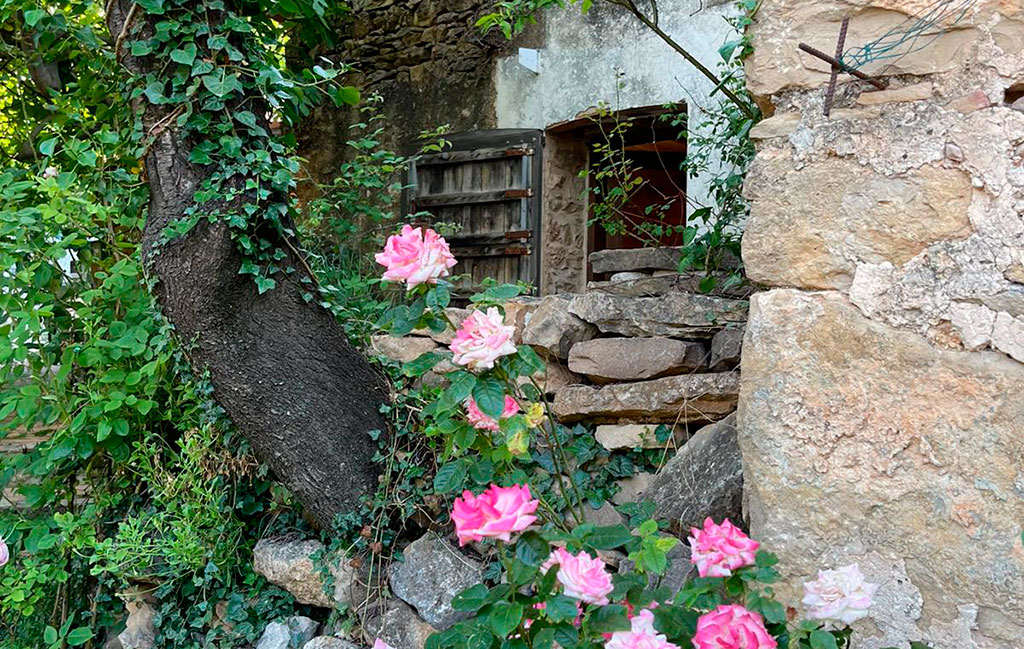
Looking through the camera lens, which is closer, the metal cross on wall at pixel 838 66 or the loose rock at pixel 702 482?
the metal cross on wall at pixel 838 66

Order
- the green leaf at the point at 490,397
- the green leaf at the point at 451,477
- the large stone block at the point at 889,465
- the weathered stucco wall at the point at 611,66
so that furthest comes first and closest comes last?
1. the weathered stucco wall at the point at 611,66
2. the green leaf at the point at 451,477
3. the green leaf at the point at 490,397
4. the large stone block at the point at 889,465

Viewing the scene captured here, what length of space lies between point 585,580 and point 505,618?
16 centimetres

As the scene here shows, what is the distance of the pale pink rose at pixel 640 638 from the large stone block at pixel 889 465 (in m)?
0.34

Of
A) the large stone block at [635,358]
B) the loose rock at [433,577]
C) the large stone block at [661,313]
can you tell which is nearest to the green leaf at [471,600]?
the loose rock at [433,577]

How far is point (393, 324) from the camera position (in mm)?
1682

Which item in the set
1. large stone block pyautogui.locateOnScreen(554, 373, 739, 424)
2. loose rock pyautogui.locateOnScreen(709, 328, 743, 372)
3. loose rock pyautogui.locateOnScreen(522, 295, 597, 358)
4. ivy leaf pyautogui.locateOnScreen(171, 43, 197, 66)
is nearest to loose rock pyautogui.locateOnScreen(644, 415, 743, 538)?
large stone block pyautogui.locateOnScreen(554, 373, 739, 424)

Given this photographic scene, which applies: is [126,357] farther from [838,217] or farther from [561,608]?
[838,217]

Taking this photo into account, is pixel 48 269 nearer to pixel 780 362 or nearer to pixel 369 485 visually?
pixel 369 485

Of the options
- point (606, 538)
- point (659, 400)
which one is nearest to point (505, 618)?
point (606, 538)

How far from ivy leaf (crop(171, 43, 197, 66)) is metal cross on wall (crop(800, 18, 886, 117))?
6.13 feet

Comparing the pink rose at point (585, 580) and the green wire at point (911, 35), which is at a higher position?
the green wire at point (911, 35)

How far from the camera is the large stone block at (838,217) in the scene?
154 cm

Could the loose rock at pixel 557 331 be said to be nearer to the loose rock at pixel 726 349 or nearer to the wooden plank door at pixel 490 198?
the loose rock at pixel 726 349

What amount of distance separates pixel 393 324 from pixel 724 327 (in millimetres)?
1436
